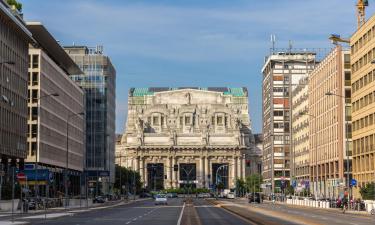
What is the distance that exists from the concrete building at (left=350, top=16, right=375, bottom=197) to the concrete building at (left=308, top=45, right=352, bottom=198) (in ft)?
7.90

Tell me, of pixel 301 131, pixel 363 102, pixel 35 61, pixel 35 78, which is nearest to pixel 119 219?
pixel 363 102

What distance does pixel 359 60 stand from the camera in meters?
117

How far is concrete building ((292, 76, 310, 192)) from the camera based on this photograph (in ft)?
541

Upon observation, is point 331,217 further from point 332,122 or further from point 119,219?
point 332,122

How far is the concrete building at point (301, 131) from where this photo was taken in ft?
541

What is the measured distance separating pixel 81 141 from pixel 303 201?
6546 centimetres

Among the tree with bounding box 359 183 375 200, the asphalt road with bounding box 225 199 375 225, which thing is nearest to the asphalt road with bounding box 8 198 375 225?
the asphalt road with bounding box 225 199 375 225

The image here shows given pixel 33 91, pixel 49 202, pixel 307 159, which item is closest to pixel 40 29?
pixel 33 91

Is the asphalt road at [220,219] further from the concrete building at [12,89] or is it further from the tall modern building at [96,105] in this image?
the tall modern building at [96,105]

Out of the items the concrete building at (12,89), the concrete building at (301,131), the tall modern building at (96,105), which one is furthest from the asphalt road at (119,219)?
the tall modern building at (96,105)

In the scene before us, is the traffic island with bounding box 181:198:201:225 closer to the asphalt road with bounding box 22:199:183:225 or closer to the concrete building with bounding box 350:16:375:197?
the asphalt road with bounding box 22:199:183:225

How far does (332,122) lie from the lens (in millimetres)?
135625

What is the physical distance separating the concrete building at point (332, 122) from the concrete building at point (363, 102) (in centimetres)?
241

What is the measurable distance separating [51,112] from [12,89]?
3035cm
